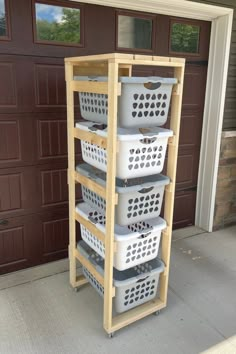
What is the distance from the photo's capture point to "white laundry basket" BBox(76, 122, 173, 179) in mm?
1703

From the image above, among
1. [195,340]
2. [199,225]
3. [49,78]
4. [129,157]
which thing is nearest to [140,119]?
[129,157]

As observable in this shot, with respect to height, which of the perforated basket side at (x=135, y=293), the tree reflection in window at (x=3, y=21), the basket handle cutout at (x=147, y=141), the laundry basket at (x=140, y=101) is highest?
the tree reflection in window at (x=3, y=21)

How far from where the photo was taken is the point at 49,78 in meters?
2.39

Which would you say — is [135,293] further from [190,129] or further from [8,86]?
[190,129]

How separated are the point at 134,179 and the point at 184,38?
66.4 inches

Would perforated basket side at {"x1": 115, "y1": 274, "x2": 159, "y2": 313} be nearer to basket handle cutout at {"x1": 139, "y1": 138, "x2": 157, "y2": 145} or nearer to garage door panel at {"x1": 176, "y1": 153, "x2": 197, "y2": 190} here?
basket handle cutout at {"x1": 139, "y1": 138, "x2": 157, "y2": 145}

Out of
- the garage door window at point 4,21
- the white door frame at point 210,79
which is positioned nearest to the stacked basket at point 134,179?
the garage door window at point 4,21

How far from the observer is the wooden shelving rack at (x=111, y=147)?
162 centimetres

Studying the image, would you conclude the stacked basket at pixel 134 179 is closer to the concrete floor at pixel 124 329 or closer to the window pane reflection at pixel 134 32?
the concrete floor at pixel 124 329

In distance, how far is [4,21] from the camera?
7.07 ft

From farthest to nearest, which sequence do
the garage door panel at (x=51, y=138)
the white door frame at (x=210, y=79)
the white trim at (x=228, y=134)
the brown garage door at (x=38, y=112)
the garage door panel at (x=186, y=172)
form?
the garage door panel at (x=186, y=172), the white trim at (x=228, y=134), the white door frame at (x=210, y=79), the garage door panel at (x=51, y=138), the brown garage door at (x=38, y=112)

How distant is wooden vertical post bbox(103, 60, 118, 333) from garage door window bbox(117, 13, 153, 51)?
1.22 meters

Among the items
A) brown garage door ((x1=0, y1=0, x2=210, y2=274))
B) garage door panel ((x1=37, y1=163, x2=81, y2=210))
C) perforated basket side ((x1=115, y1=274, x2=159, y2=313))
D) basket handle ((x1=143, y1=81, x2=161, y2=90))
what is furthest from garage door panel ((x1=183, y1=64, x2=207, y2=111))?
perforated basket side ((x1=115, y1=274, x2=159, y2=313))

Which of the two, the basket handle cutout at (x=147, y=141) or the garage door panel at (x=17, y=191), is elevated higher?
the basket handle cutout at (x=147, y=141)
